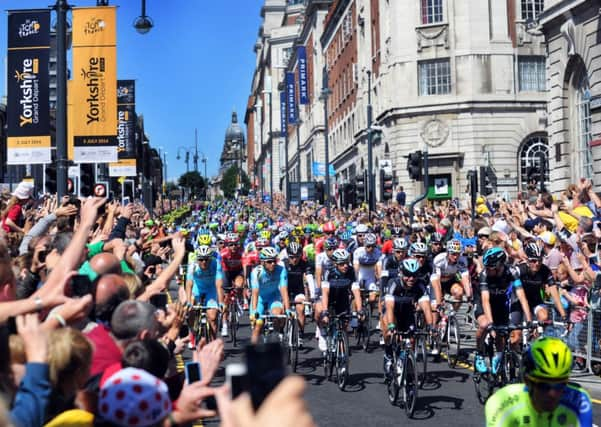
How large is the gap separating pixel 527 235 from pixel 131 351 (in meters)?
12.7

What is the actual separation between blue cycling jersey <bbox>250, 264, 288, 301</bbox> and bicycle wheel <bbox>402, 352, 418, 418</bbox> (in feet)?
12.3

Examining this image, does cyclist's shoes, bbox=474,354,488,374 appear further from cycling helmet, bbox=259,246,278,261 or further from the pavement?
cycling helmet, bbox=259,246,278,261

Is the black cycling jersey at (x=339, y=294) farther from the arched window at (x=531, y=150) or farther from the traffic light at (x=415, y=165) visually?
the arched window at (x=531, y=150)

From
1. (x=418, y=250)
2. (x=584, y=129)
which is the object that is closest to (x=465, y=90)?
(x=584, y=129)

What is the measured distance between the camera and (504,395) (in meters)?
4.93

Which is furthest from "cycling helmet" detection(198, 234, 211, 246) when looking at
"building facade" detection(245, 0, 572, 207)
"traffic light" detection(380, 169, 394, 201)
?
"building facade" detection(245, 0, 572, 207)

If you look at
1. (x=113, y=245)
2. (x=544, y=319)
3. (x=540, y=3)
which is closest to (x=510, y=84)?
(x=540, y=3)

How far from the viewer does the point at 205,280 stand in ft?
50.6

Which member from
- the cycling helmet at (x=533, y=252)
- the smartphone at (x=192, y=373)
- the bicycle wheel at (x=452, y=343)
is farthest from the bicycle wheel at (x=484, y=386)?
the smartphone at (x=192, y=373)

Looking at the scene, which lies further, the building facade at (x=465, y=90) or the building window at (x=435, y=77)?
the building window at (x=435, y=77)

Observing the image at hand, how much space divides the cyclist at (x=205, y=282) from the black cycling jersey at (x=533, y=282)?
17.0 feet

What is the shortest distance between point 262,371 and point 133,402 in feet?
4.35

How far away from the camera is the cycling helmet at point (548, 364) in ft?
15.8

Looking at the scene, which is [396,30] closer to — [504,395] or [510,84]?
[510,84]
